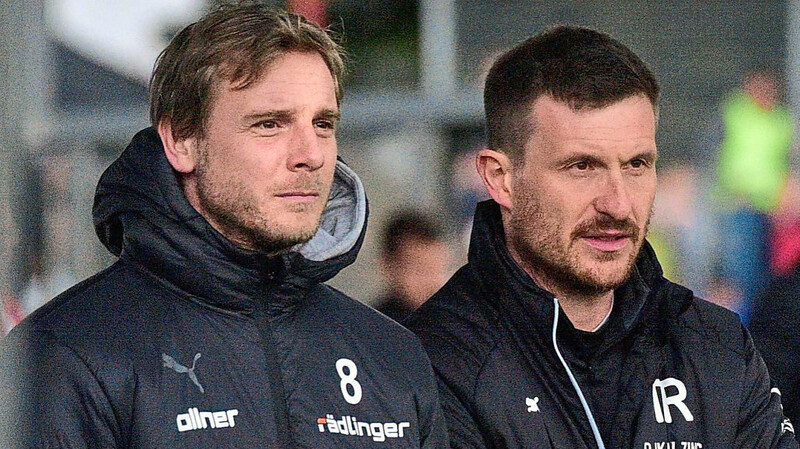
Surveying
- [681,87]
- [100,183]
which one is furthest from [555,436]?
[681,87]

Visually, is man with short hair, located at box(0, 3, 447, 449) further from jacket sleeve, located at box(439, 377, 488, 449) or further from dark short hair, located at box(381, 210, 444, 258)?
dark short hair, located at box(381, 210, 444, 258)

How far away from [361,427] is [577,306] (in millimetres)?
705

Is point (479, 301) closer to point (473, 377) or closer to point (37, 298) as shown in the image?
point (473, 377)

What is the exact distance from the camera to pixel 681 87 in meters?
7.53

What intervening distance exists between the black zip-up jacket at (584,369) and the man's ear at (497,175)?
2.4 inches

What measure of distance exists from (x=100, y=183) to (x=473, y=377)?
0.89 m

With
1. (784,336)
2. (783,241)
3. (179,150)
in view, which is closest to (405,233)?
(783,241)

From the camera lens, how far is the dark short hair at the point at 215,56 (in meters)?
3.10

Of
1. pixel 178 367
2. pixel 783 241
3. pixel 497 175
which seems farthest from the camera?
pixel 783 241

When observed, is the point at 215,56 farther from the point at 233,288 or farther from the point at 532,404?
the point at 532,404

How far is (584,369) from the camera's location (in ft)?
11.4

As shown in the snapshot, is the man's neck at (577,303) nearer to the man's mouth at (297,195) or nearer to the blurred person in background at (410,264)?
the man's mouth at (297,195)

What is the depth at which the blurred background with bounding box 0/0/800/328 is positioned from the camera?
7277mm

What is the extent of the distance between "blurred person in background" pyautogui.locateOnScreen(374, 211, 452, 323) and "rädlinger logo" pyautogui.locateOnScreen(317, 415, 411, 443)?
293 centimetres
